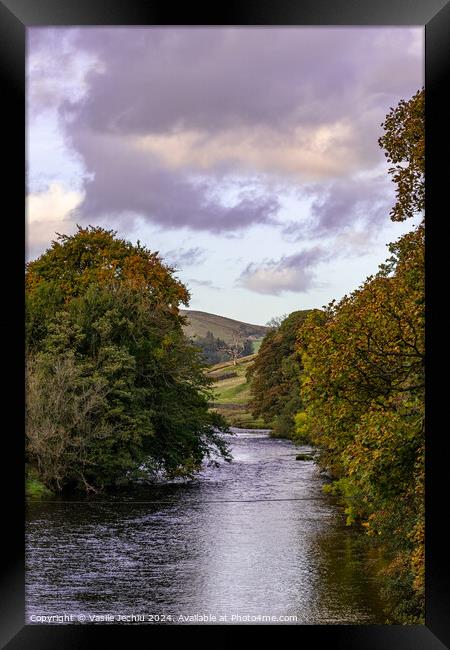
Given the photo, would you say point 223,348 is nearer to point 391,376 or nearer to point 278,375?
point 278,375

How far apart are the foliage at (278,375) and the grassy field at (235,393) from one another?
1.78 feet

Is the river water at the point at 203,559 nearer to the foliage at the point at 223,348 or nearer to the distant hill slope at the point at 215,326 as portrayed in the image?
the foliage at the point at 223,348

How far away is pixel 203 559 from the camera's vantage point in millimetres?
11758

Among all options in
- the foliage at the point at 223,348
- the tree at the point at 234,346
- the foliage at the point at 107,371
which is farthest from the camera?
the tree at the point at 234,346

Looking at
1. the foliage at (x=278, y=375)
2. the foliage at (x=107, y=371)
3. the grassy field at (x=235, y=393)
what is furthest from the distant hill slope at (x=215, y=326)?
the foliage at (x=107, y=371)

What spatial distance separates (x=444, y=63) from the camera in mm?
4453

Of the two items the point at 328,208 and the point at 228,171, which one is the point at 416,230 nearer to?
the point at 328,208

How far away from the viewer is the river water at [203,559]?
31.2ft

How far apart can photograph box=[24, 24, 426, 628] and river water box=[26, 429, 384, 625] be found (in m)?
0.05

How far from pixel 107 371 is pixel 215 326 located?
18.6 ft

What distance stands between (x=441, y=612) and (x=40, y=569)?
25.9 feet

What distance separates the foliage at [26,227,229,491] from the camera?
1620 centimetres

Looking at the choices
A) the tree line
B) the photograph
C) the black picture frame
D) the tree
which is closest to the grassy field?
the photograph

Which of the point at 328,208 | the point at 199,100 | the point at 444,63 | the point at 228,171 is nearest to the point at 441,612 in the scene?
the point at 444,63
